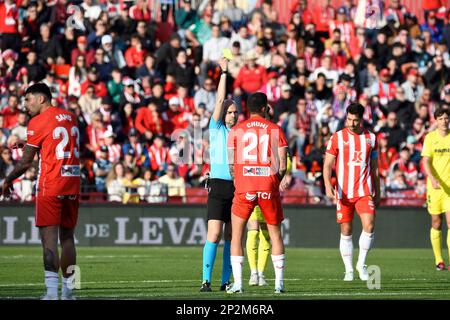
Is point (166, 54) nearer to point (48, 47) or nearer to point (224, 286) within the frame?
point (48, 47)

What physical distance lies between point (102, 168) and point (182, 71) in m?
3.95

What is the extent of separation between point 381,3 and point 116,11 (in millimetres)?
7393

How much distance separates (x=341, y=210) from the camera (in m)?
17.2

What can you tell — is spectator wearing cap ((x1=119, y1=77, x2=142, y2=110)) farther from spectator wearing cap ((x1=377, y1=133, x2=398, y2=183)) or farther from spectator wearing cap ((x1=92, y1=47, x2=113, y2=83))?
spectator wearing cap ((x1=377, y1=133, x2=398, y2=183))

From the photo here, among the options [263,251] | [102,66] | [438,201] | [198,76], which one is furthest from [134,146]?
[263,251]

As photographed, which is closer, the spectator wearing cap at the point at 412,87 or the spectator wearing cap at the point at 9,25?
the spectator wearing cap at the point at 9,25

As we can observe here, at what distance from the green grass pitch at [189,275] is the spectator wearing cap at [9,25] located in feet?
21.8

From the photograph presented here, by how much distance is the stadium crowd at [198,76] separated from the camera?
27.9 meters

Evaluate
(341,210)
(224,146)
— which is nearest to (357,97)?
(341,210)

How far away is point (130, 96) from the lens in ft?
96.8

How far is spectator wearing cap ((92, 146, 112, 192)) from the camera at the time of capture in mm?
27453

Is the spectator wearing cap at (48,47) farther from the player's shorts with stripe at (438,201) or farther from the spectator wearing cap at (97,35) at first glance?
the player's shorts with stripe at (438,201)

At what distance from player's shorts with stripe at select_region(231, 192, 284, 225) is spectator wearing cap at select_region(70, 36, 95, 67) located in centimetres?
1704

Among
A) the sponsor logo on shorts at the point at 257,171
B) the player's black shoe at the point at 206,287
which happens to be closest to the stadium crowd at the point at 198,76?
the player's black shoe at the point at 206,287
